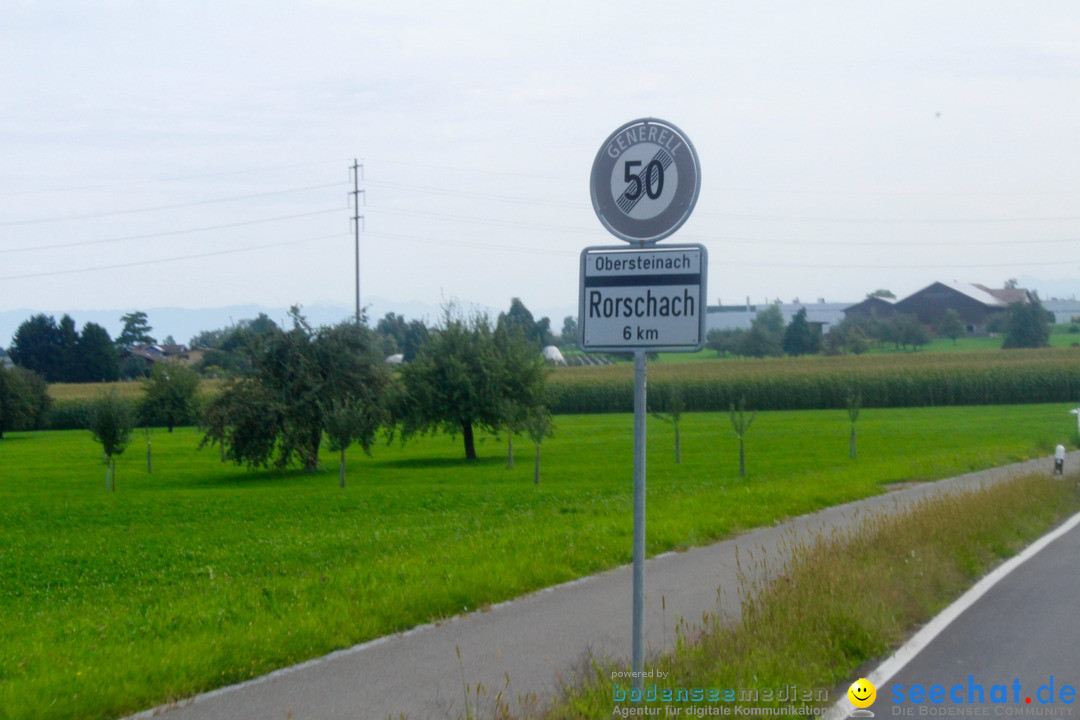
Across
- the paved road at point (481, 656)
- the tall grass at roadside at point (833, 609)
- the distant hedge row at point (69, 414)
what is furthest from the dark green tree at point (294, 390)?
the distant hedge row at point (69, 414)

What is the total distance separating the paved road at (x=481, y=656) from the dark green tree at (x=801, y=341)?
286 feet

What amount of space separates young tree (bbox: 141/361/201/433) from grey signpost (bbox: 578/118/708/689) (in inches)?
2590

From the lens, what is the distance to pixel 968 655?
24.2 feet

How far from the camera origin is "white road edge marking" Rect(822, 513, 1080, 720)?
6352mm

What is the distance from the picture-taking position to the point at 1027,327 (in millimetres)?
85375

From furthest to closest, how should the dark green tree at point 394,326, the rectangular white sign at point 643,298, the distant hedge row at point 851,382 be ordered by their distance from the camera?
the dark green tree at point 394,326 < the distant hedge row at point 851,382 < the rectangular white sign at point 643,298

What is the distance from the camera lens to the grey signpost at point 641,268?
5324mm

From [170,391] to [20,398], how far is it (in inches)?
468

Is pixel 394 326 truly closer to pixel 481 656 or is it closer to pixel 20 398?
pixel 20 398

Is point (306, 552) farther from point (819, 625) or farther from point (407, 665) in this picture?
point (819, 625)

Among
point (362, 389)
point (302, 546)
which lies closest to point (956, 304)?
point (362, 389)

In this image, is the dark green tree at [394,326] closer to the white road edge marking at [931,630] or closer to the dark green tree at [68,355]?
the dark green tree at [68,355]

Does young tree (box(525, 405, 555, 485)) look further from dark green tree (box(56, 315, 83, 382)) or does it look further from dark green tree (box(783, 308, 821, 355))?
dark green tree (box(56, 315, 83, 382))

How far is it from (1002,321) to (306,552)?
90947mm
